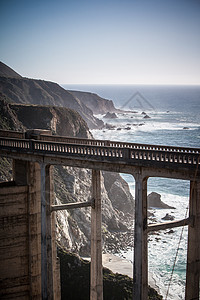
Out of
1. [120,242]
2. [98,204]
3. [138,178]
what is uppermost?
[138,178]

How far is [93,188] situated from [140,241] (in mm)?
5625

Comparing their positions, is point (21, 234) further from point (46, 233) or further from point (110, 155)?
point (110, 155)

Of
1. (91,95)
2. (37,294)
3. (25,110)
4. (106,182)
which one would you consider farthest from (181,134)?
(37,294)

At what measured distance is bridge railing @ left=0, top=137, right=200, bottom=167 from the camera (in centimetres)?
1847

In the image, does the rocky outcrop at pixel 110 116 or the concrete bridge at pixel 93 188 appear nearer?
the concrete bridge at pixel 93 188

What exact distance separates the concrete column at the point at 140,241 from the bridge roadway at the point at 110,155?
871 millimetres

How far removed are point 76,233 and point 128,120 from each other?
107 meters

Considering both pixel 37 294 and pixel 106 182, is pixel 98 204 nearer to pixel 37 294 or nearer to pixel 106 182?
pixel 37 294

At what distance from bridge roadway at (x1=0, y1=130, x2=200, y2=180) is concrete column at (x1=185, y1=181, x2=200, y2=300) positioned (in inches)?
65.7

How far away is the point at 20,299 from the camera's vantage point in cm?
2725

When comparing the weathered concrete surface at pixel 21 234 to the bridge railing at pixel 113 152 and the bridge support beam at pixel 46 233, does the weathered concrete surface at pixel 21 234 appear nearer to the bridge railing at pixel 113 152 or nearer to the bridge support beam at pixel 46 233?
the bridge support beam at pixel 46 233

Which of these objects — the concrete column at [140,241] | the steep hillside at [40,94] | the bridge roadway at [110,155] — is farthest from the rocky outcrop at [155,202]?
the steep hillside at [40,94]

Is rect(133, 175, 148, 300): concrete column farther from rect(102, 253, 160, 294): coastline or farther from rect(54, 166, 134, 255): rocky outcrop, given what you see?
rect(54, 166, 134, 255): rocky outcrop

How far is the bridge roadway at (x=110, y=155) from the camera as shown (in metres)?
18.4
